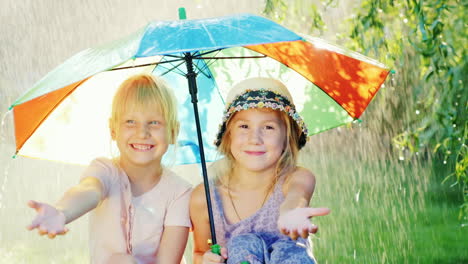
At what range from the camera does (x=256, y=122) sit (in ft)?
9.91

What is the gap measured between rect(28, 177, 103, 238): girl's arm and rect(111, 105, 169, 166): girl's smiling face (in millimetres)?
190

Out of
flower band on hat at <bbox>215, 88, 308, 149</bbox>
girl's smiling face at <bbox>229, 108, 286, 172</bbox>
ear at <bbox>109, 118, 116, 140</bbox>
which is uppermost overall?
flower band on hat at <bbox>215, 88, 308, 149</bbox>

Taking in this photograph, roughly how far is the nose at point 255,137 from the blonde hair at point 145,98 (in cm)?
33

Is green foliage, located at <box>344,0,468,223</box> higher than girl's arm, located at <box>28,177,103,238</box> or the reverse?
higher

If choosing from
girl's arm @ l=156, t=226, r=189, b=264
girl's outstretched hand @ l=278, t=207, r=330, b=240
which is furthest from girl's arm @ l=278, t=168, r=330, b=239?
girl's arm @ l=156, t=226, r=189, b=264

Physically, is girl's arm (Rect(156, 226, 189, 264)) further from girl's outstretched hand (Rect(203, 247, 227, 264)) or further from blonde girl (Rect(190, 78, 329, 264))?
girl's outstretched hand (Rect(203, 247, 227, 264))

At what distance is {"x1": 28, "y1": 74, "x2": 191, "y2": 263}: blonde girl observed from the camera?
117 inches

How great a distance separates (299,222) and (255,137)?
2.18 ft

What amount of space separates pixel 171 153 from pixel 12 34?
1161 centimetres

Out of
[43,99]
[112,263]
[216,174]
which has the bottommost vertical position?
[112,263]

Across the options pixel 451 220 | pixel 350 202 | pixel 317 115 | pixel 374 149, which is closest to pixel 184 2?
pixel 374 149

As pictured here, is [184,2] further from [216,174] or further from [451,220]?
[216,174]

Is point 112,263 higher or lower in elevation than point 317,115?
lower

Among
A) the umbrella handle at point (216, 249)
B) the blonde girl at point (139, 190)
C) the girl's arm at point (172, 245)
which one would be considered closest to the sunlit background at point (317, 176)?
the blonde girl at point (139, 190)
